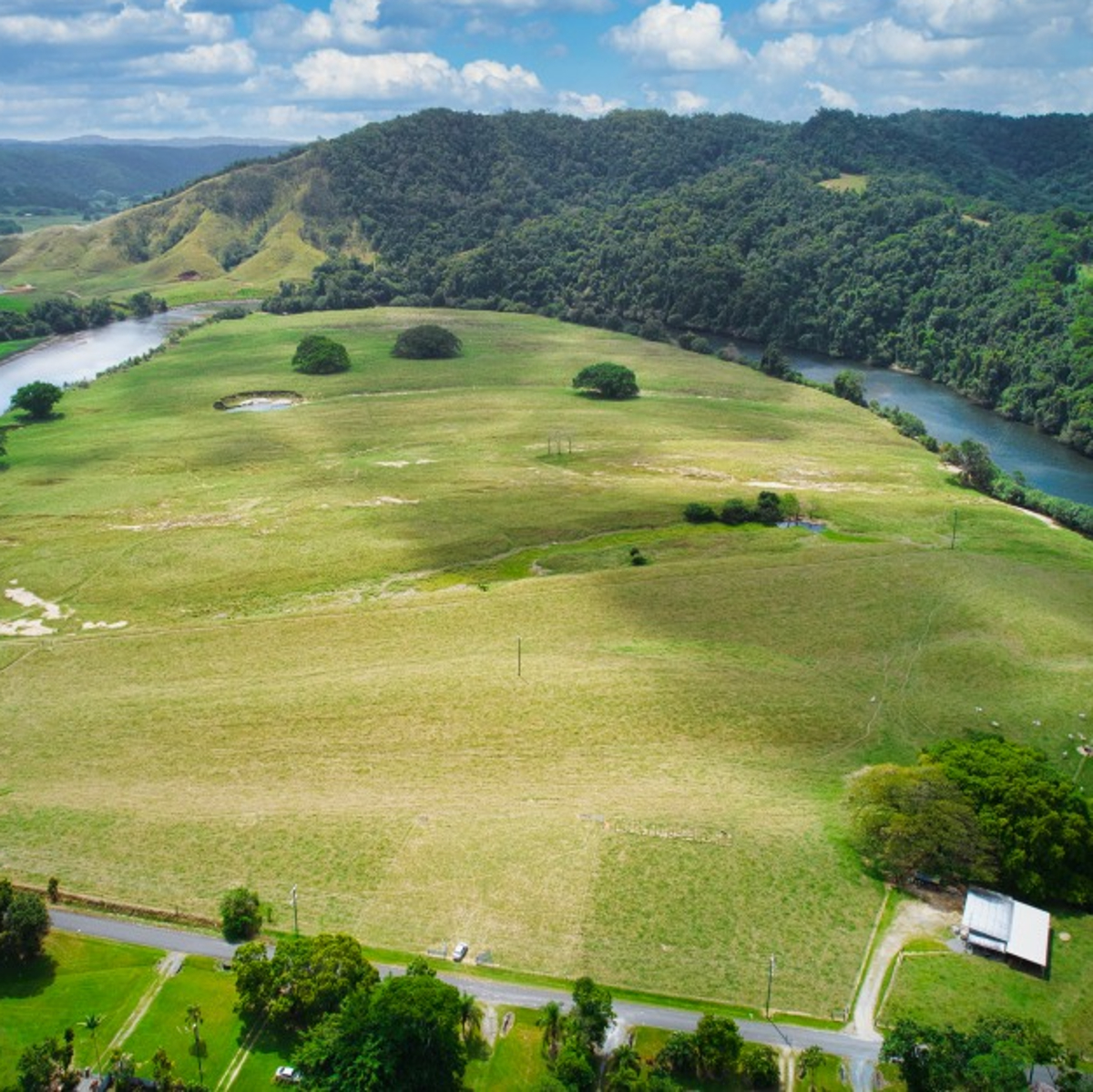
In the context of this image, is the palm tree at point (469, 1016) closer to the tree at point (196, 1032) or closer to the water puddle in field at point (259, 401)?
the tree at point (196, 1032)

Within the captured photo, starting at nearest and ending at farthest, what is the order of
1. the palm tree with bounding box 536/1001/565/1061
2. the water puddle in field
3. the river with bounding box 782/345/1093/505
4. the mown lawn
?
the mown lawn
the palm tree with bounding box 536/1001/565/1061
the river with bounding box 782/345/1093/505
the water puddle in field

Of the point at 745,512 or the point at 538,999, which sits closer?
the point at 538,999

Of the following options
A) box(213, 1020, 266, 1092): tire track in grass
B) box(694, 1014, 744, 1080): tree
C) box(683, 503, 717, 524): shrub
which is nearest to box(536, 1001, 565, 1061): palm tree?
box(694, 1014, 744, 1080): tree

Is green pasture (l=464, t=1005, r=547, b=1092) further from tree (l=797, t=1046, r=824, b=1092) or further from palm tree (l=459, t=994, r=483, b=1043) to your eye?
tree (l=797, t=1046, r=824, b=1092)

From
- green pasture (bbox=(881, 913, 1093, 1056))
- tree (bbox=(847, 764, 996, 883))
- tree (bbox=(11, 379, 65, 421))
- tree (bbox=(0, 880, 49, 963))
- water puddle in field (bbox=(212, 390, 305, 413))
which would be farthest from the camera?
water puddle in field (bbox=(212, 390, 305, 413))

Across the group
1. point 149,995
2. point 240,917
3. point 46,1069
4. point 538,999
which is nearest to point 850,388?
point 538,999

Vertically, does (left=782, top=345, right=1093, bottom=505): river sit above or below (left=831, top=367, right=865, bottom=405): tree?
below

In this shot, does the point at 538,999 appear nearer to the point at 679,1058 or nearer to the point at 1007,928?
the point at 679,1058
